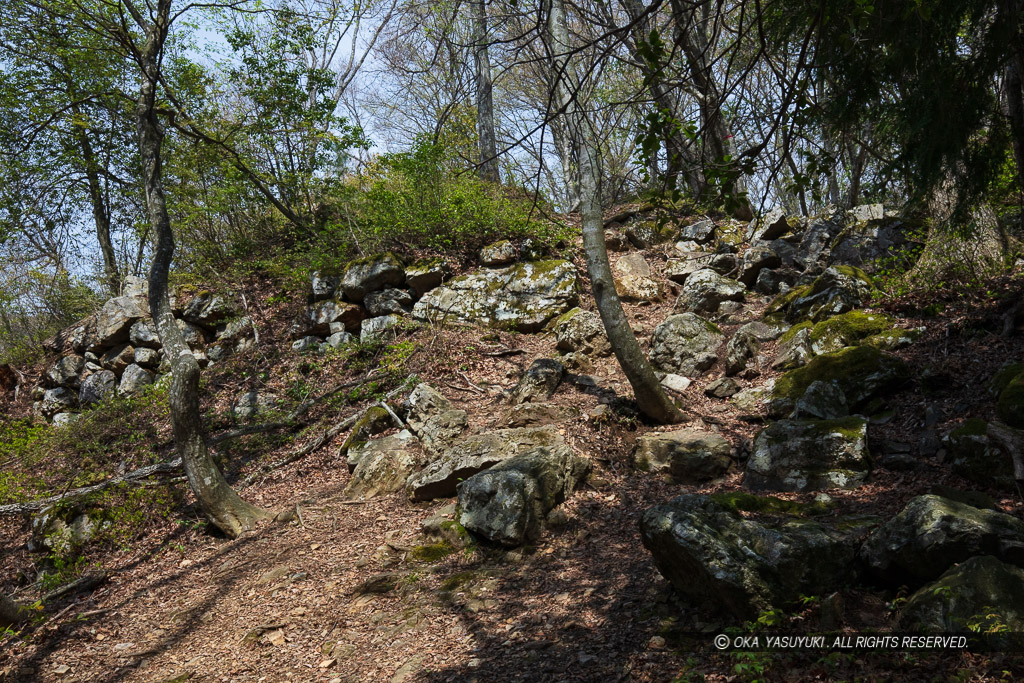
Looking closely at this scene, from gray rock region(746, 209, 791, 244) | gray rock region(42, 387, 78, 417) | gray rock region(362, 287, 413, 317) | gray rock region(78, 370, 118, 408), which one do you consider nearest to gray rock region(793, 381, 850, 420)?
A: gray rock region(746, 209, 791, 244)

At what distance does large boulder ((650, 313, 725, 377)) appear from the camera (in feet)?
27.6

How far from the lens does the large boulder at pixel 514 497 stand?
209 inches

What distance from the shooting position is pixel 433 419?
7652mm

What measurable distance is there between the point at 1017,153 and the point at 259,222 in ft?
43.6

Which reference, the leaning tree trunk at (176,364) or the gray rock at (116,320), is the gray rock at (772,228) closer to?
the leaning tree trunk at (176,364)

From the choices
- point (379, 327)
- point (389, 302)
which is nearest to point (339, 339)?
point (379, 327)

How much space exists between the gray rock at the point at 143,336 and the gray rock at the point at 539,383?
911cm

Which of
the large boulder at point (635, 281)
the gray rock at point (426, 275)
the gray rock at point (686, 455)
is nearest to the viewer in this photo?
the gray rock at point (686, 455)

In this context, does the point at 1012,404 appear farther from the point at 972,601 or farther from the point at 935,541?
the point at 972,601

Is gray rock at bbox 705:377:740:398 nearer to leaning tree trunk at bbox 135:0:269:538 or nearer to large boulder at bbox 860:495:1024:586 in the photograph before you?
large boulder at bbox 860:495:1024:586

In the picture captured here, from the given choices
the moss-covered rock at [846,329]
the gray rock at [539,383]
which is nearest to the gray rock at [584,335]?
the gray rock at [539,383]

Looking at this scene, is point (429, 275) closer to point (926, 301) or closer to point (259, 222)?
point (259, 222)

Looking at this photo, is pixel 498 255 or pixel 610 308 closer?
pixel 610 308

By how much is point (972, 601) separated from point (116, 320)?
49.9 ft
